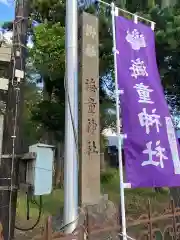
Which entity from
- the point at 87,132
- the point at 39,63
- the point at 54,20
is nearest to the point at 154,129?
the point at 87,132

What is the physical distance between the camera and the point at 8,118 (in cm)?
411

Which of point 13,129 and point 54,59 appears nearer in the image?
point 13,129

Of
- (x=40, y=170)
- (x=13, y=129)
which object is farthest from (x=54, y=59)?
(x=40, y=170)

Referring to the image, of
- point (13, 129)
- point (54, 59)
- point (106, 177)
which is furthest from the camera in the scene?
point (106, 177)

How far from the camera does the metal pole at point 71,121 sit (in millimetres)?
3994

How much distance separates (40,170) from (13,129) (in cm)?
63

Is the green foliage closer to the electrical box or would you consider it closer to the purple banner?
the purple banner

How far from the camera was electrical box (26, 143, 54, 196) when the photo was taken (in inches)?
149

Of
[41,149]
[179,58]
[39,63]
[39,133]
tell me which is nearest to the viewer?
[41,149]

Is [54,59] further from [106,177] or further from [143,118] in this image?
[106,177]

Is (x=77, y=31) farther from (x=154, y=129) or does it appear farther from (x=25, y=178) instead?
(x=25, y=178)

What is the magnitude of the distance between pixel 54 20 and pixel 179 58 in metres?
3.79

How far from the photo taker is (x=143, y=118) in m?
4.49

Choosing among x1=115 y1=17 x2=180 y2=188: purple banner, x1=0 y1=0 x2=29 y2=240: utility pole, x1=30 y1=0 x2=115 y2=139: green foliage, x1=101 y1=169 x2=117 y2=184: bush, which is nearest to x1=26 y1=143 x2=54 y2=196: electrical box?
x1=0 y1=0 x2=29 y2=240: utility pole
